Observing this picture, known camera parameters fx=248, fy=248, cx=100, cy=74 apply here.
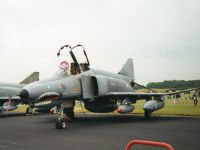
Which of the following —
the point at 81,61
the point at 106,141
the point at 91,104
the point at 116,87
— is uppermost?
the point at 81,61

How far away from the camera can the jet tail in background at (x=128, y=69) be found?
18792mm

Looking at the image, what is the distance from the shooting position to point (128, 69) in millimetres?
19266

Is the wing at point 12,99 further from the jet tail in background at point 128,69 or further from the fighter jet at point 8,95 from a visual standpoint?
the jet tail in background at point 128,69

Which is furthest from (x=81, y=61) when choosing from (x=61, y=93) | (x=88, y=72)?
(x=61, y=93)

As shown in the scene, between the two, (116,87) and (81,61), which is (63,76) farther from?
(116,87)

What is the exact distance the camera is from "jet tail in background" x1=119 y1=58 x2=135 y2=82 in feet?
61.7

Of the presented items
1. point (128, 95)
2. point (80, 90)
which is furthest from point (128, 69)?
point (80, 90)

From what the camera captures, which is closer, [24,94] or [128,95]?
[24,94]

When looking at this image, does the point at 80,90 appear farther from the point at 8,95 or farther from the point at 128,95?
the point at 8,95

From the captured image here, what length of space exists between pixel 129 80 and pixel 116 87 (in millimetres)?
4090

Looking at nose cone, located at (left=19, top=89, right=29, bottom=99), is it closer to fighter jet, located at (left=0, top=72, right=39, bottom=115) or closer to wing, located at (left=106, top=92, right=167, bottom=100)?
wing, located at (left=106, top=92, right=167, bottom=100)

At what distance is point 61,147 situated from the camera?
252 inches

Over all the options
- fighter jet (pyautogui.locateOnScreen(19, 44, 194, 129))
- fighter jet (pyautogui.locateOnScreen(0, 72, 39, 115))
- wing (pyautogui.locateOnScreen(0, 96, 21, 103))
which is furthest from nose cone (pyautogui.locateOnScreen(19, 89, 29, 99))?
wing (pyautogui.locateOnScreen(0, 96, 21, 103))

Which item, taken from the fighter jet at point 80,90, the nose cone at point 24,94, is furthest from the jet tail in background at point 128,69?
the nose cone at point 24,94
